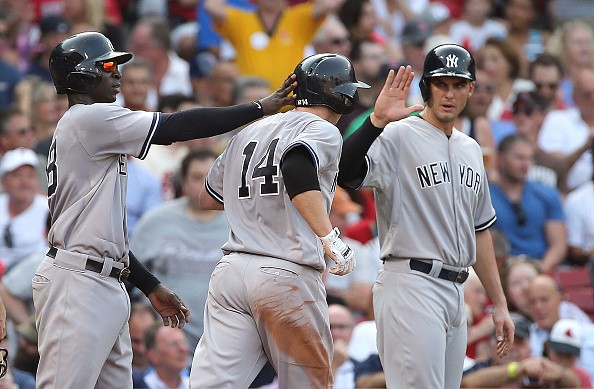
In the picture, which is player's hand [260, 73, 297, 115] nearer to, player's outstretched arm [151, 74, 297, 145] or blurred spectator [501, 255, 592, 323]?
player's outstretched arm [151, 74, 297, 145]

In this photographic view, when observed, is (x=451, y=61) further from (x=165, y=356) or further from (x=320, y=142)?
(x=165, y=356)

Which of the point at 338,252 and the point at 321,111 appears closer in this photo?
the point at 338,252

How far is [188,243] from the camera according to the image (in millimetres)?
8953

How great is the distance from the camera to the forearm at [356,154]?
5859mm

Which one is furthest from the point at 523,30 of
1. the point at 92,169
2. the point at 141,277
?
the point at 92,169

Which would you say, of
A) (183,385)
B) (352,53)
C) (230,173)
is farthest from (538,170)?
(230,173)

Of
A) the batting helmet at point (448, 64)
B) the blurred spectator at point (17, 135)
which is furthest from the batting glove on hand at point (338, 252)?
the blurred spectator at point (17, 135)

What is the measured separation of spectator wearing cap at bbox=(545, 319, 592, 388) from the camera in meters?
8.48

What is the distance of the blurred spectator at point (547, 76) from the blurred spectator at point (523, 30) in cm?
142

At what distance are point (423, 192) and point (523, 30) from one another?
872 cm

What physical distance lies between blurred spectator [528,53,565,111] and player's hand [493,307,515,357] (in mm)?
6429

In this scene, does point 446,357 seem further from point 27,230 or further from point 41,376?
point 27,230

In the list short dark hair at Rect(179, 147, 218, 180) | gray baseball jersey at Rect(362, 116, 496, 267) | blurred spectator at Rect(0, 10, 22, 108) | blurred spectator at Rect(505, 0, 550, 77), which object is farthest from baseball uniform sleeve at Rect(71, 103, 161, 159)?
blurred spectator at Rect(505, 0, 550, 77)

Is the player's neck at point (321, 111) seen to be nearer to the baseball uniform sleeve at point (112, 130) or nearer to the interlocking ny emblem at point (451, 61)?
the baseball uniform sleeve at point (112, 130)
